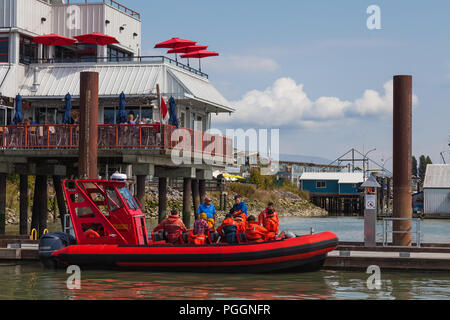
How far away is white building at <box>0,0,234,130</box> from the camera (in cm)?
3469

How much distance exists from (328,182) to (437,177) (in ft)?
84.5

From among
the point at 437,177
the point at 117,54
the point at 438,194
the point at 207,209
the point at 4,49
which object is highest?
the point at 117,54

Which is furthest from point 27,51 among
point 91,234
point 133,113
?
point 91,234

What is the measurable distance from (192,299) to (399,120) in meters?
8.44

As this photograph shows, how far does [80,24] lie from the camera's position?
41.5 metres

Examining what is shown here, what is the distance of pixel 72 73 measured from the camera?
3625 centimetres

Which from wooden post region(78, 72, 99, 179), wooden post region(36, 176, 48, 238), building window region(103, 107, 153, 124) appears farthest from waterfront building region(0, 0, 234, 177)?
wooden post region(78, 72, 99, 179)

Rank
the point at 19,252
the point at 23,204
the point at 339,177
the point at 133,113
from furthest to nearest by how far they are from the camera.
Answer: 1. the point at 339,177
2. the point at 133,113
3. the point at 23,204
4. the point at 19,252

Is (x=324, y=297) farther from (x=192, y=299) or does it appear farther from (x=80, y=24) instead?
(x=80, y=24)

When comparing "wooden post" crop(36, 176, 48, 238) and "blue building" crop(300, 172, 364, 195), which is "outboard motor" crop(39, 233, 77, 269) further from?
"blue building" crop(300, 172, 364, 195)

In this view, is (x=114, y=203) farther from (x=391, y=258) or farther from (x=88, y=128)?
(x=391, y=258)

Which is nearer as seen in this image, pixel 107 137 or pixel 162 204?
pixel 107 137

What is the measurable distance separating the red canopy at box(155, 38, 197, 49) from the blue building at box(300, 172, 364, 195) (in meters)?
59.5
